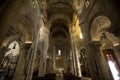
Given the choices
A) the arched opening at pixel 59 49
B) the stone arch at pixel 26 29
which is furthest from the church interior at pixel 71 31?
the arched opening at pixel 59 49

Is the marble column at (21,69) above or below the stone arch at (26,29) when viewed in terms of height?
below

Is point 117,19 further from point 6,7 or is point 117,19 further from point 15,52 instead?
point 15,52

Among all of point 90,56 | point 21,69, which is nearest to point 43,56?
point 21,69

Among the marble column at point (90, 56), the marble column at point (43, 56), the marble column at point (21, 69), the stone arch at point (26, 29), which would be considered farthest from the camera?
the marble column at point (43, 56)

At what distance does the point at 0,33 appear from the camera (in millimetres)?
4332

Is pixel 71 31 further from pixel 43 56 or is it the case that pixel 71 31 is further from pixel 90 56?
pixel 90 56

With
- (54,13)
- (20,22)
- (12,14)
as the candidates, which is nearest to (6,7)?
(12,14)

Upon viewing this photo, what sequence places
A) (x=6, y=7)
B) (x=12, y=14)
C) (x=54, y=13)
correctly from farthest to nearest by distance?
1. (x=54, y=13)
2. (x=12, y=14)
3. (x=6, y=7)

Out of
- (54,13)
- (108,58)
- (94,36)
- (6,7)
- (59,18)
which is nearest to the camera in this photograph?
(6,7)

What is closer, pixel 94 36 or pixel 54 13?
pixel 94 36

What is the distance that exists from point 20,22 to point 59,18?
1113 centimetres

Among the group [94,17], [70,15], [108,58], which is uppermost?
[70,15]

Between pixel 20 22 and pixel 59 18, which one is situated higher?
pixel 59 18

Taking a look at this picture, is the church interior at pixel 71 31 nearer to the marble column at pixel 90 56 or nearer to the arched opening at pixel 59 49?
the marble column at pixel 90 56
